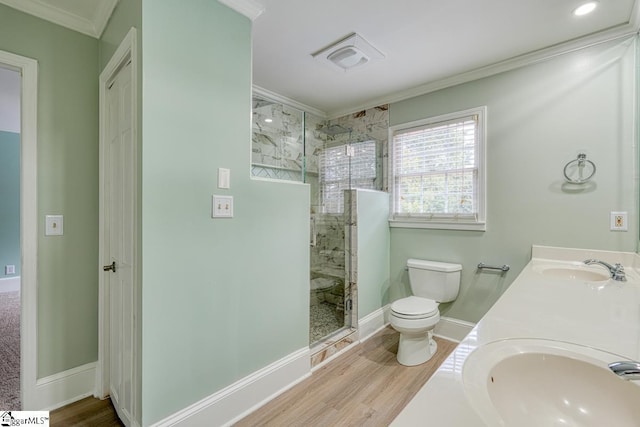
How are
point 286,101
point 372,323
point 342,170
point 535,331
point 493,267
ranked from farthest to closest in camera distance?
point 286,101
point 342,170
point 372,323
point 493,267
point 535,331

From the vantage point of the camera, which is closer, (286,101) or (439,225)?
(439,225)

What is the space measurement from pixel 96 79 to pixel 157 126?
1032 millimetres

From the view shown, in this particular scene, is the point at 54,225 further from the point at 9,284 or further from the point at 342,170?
the point at 9,284

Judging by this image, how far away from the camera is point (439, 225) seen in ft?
9.04

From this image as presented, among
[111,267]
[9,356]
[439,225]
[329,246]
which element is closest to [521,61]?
[439,225]

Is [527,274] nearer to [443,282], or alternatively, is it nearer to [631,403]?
[443,282]

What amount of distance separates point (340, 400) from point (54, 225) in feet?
7.00

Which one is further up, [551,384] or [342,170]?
[342,170]

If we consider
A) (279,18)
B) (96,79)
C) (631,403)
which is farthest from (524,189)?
(96,79)

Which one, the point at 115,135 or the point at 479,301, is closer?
the point at 115,135

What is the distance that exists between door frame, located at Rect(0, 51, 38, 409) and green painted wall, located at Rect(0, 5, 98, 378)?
1.4 inches

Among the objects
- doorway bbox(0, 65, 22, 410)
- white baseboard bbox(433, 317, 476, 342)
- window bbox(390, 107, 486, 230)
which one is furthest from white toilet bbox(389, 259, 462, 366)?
doorway bbox(0, 65, 22, 410)

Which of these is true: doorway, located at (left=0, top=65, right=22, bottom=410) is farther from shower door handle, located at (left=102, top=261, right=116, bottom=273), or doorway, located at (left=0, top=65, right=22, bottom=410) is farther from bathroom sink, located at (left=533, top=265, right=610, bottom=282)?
bathroom sink, located at (left=533, top=265, right=610, bottom=282)

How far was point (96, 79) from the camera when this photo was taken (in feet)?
6.48
